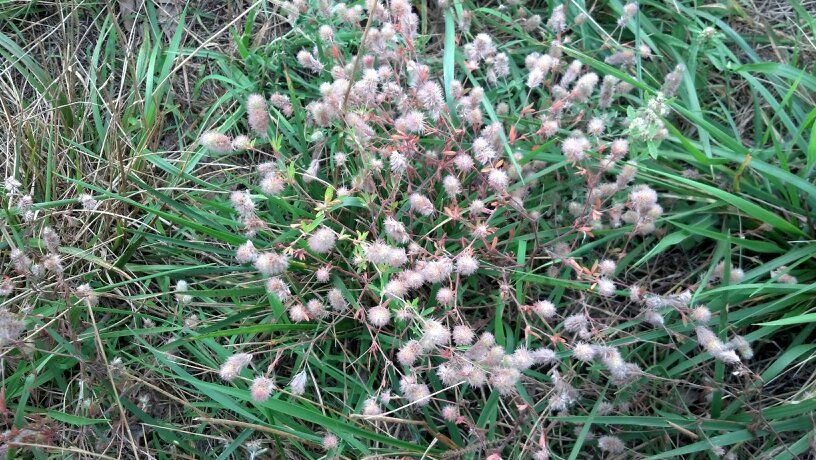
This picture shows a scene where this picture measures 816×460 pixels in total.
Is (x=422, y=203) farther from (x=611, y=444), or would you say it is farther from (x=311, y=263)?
(x=611, y=444)

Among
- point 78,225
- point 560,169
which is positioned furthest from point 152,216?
point 560,169

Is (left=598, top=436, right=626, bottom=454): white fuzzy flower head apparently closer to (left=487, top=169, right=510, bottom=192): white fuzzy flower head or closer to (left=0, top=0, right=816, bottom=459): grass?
(left=0, top=0, right=816, bottom=459): grass

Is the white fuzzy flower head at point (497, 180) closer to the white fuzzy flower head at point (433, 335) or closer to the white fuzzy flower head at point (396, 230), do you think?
the white fuzzy flower head at point (396, 230)

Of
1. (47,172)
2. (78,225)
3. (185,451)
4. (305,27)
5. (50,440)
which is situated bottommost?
(185,451)

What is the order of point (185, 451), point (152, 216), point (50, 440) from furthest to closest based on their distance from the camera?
point (152, 216) → point (185, 451) → point (50, 440)

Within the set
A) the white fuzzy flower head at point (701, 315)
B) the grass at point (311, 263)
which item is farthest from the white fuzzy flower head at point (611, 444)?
the white fuzzy flower head at point (701, 315)

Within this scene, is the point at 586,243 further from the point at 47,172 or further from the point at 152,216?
the point at 47,172

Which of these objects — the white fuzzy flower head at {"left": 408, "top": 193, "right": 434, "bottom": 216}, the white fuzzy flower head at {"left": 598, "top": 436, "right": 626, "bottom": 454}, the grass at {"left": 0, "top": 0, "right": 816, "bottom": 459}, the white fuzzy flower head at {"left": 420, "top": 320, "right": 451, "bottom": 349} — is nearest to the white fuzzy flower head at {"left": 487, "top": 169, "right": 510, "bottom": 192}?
the white fuzzy flower head at {"left": 408, "top": 193, "right": 434, "bottom": 216}

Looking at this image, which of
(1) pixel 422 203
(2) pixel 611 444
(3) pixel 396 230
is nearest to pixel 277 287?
(3) pixel 396 230
